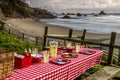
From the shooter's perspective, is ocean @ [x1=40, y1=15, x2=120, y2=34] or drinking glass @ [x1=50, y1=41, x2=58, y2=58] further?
ocean @ [x1=40, y1=15, x2=120, y2=34]

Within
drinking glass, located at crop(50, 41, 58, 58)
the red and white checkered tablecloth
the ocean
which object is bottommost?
the ocean

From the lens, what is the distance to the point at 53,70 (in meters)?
4.52

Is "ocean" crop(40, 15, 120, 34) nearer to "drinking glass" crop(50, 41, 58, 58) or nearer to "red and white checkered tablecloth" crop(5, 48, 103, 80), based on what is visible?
"red and white checkered tablecloth" crop(5, 48, 103, 80)

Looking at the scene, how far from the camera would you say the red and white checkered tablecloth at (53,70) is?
409 centimetres

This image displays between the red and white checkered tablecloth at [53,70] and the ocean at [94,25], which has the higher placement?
the red and white checkered tablecloth at [53,70]

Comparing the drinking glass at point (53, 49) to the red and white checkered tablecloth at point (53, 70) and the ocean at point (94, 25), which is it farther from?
the ocean at point (94, 25)

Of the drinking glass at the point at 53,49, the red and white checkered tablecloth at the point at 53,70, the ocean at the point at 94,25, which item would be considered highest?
the drinking glass at the point at 53,49

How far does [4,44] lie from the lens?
1238 cm

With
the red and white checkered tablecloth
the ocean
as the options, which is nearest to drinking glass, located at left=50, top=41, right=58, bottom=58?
the red and white checkered tablecloth

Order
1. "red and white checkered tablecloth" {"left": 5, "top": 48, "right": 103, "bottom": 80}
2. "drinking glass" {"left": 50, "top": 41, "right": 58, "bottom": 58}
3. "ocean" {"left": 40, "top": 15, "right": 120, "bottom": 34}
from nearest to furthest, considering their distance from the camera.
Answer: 1. "red and white checkered tablecloth" {"left": 5, "top": 48, "right": 103, "bottom": 80}
2. "drinking glass" {"left": 50, "top": 41, "right": 58, "bottom": 58}
3. "ocean" {"left": 40, "top": 15, "right": 120, "bottom": 34}

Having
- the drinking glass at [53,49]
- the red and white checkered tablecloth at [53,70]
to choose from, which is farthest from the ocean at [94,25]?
the drinking glass at [53,49]

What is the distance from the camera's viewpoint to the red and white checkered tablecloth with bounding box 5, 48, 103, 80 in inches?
161

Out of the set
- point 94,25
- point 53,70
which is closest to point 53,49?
point 53,70

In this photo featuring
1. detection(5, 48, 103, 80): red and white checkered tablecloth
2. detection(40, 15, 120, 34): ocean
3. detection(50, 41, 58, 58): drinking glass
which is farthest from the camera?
detection(40, 15, 120, 34): ocean
